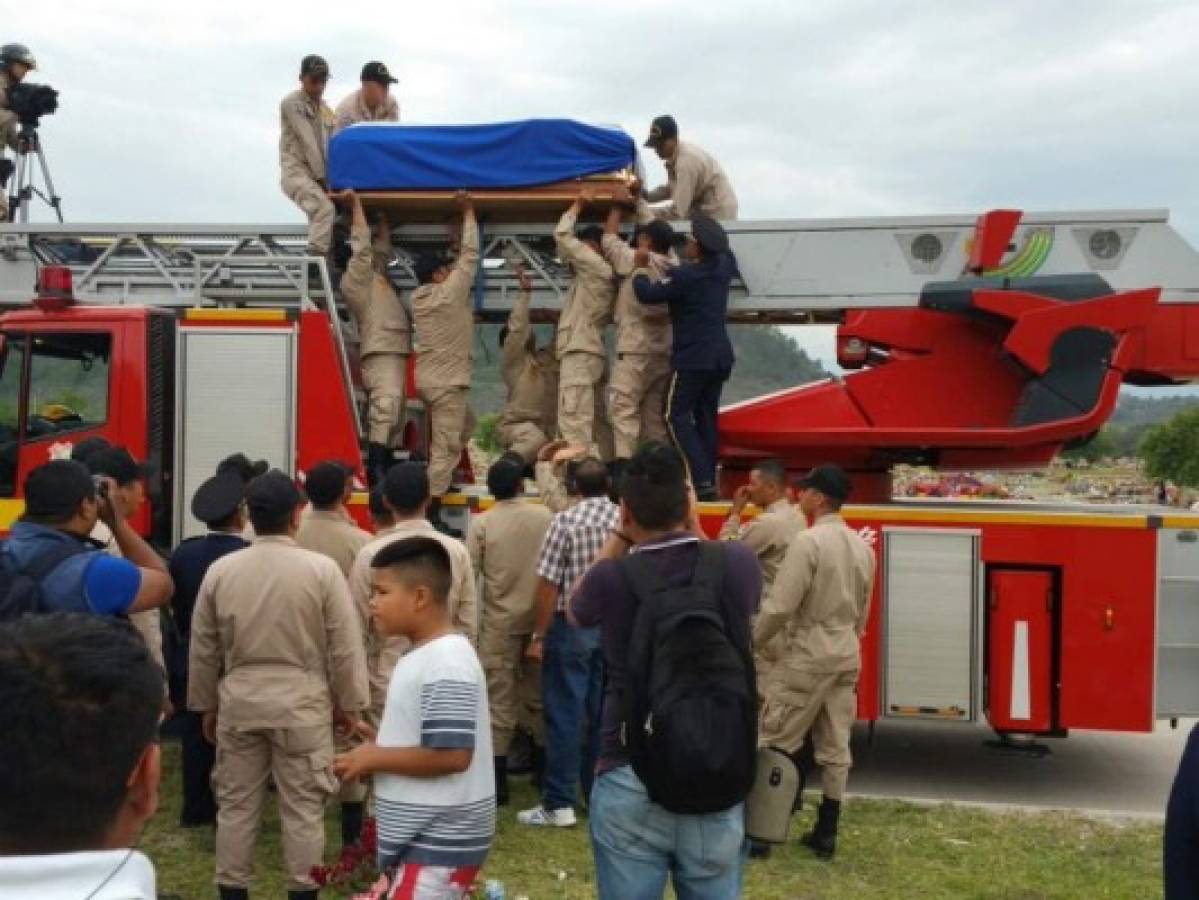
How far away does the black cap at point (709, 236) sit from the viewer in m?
7.32

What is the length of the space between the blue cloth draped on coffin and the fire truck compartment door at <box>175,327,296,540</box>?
1110 mm

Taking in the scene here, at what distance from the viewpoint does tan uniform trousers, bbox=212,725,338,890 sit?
4863 mm

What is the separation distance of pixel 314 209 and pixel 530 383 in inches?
66.5

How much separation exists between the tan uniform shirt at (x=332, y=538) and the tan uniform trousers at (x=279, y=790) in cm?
136

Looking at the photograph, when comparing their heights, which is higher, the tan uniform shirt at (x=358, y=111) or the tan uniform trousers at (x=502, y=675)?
the tan uniform shirt at (x=358, y=111)

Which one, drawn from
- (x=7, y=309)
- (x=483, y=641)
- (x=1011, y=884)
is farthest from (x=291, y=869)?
(x=7, y=309)

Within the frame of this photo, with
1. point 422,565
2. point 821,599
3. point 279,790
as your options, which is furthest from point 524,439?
point 422,565

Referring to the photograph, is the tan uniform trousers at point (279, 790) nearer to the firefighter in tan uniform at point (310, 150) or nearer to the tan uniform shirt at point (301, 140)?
the firefighter in tan uniform at point (310, 150)

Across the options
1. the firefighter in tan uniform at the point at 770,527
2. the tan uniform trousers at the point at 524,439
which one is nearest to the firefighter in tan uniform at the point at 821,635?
the firefighter in tan uniform at the point at 770,527

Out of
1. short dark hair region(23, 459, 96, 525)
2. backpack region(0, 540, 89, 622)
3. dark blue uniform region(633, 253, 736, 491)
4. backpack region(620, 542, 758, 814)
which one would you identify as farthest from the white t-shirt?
dark blue uniform region(633, 253, 736, 491)

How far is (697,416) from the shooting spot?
25.1 feet

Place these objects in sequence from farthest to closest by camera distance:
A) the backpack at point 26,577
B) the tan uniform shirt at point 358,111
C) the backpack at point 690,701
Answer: the tan uniform shirt at point 358,111 → the backpack at point 26,577 → the backpack at point 690,701

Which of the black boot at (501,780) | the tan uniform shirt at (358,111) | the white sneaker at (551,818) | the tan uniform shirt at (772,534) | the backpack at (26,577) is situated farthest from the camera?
the tan uniform shirt at (358,111)

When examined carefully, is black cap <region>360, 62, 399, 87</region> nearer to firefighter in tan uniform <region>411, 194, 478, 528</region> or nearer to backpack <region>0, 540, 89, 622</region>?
firefighter in tan uniform <region>411, 194, 478, 528</region>
